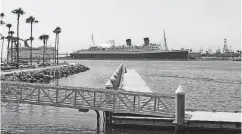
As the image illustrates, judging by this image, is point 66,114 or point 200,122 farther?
point 66,114

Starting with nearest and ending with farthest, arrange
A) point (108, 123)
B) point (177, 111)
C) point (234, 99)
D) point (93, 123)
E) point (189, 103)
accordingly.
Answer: point (177, 111)
point (108, 123)
point (93, 123)
point (189, 103)
point (234, 99)

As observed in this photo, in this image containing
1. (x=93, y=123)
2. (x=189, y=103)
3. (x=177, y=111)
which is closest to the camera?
(x=177, y=111)

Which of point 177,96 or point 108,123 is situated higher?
point 177,96

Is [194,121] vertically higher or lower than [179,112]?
lower

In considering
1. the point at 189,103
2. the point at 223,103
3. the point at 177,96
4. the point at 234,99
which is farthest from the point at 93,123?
the point at 234,99

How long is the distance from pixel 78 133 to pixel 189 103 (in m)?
13.8

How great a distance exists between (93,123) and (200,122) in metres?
5.35

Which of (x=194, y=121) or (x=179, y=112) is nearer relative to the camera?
(x=179, y=112)

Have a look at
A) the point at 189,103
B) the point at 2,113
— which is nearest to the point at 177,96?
the point at 2,113

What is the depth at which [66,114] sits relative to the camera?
69.1 ft

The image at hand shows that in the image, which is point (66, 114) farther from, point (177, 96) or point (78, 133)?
point (177, 96)

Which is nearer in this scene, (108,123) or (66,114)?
(108,123)

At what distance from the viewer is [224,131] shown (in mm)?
16156

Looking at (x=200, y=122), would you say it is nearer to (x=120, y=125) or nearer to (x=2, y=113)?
(x=120, y=125)
